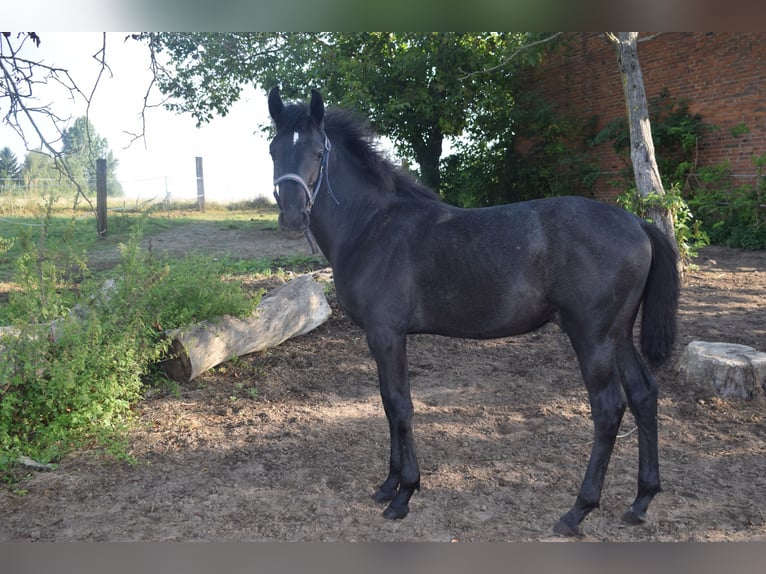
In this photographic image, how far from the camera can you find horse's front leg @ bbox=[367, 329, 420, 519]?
10.2 feet

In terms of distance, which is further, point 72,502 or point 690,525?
point 72,502

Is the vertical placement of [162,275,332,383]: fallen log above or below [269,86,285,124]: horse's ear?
below

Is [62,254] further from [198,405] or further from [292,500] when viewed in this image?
[292,500]

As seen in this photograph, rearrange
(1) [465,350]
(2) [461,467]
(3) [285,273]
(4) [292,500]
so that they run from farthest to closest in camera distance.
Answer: (3) [285,273] → (1) [465,350] → (2) [461,467] → (4) [292,500]

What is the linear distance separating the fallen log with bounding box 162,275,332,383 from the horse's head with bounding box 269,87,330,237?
2.27m

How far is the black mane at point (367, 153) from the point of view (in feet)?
10.9

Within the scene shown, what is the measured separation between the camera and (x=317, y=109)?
306 cm

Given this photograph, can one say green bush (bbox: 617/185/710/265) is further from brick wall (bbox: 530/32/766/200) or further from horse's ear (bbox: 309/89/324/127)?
horse's ear (bbox: 309/89/324/127)

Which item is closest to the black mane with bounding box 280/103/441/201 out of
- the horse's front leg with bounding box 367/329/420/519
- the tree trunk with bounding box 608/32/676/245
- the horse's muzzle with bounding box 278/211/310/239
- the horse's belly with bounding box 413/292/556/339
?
the horse's muzzle with bounding box 278/211/310/239

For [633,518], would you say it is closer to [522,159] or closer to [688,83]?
[688,83]

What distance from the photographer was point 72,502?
325 centimetres

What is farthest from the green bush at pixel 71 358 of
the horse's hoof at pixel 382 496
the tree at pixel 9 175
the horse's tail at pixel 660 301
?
the horse's tail at pixel 660 301

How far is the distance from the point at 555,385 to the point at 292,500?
9.02ft
